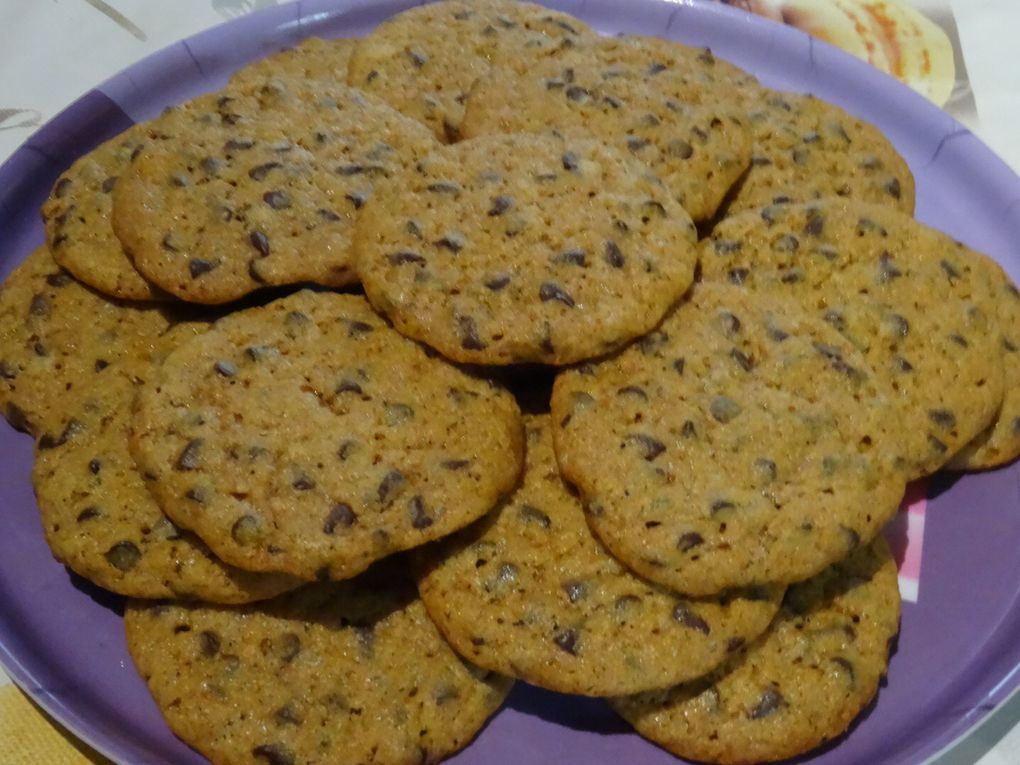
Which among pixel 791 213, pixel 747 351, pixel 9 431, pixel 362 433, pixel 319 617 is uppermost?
pixel 791 213

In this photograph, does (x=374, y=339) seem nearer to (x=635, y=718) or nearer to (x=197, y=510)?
(x=197, y=510)

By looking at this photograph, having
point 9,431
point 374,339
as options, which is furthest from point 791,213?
point 9,431

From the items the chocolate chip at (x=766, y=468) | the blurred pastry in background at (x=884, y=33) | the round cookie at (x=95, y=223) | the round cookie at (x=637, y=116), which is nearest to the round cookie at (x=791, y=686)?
the chocolate chip at (x=766, y=468)

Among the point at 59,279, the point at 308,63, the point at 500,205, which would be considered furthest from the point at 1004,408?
the point at 59,279

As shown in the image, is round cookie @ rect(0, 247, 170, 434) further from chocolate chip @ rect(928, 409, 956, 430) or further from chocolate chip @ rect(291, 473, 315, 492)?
chocolate chip @ rect(928, 409, 956, 430)

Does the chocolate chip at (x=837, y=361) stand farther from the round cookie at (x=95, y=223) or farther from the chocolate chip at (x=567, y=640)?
the round cookie at (x=95, y=223)

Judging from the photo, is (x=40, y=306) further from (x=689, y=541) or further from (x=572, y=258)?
(x=689, y=541)
